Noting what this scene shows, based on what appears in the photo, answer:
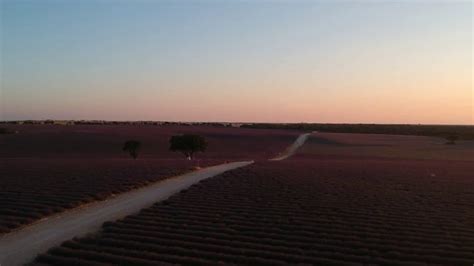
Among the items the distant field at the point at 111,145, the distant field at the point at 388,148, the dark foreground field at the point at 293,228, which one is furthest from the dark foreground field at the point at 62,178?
the distant field at the point at 388,148

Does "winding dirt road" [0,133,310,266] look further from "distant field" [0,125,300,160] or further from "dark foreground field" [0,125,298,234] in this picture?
"distant field" [0,125,300,160]

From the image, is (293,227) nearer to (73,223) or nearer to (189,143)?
(73,223)

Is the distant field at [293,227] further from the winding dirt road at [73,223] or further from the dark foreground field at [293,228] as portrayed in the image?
the winding dirt road at [73,223]

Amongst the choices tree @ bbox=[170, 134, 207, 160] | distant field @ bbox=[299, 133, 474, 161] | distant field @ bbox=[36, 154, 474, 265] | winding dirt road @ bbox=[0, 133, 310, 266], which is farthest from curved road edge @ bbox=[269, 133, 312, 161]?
winding dirt road @ bbox=[0, 133, 310, 266]

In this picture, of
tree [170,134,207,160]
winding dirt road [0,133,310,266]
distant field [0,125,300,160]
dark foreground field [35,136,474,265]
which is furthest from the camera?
distant field [0,125,300,160]

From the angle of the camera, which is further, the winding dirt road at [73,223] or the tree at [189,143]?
the tree at [189,143]

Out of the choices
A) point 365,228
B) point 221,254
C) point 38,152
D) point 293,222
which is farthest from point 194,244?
point 38,152
